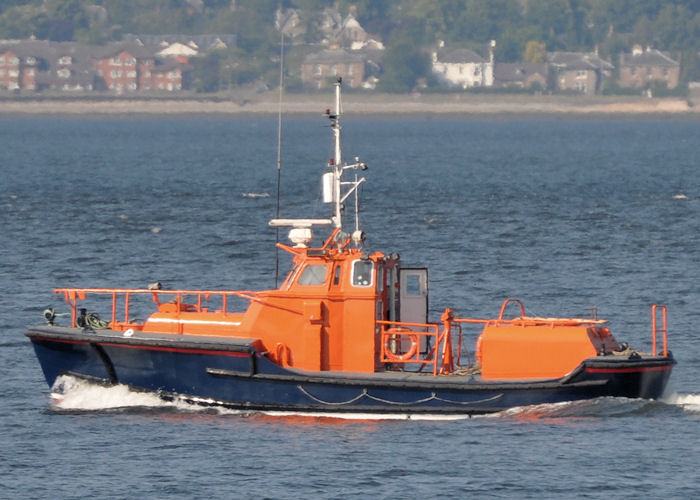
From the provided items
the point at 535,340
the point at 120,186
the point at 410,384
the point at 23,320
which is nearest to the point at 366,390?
the point at 410,384

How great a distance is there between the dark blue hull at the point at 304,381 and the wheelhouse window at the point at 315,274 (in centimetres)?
142

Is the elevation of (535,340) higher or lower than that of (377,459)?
higher

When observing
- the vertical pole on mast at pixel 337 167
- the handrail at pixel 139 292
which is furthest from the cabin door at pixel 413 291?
the handrail at pixel 139 292

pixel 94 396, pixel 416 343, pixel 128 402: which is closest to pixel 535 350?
pixel 416 343

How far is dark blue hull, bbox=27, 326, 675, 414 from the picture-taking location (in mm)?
24812

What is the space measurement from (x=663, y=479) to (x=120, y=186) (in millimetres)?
63441

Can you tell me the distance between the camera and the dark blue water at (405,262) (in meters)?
22.5

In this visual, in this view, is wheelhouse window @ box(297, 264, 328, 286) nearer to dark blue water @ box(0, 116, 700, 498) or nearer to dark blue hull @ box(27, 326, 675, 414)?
dark blue hull @ box(27, 326, 675, 414)

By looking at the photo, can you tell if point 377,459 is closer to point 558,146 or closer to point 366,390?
point 366,390

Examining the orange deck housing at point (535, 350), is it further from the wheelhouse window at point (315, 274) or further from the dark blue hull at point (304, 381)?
the wheelhouse window at point (315, 274)

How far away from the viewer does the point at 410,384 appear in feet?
81.7

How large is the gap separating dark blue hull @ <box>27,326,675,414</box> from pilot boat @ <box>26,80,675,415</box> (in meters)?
0.02

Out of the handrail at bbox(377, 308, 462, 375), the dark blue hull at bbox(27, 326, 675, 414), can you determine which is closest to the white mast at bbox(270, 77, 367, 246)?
the handrail at bbox(377, 308, 462, 375)

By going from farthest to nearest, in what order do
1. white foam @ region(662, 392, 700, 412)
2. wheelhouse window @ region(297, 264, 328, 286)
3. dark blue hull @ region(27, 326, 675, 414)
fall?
1. white foam @ region(662, 392, 700, 412)
2. wheelhouse window @ region(297, 264, 328, 286)
3. dark blue hull @ region(27, 326, 675, 414)
